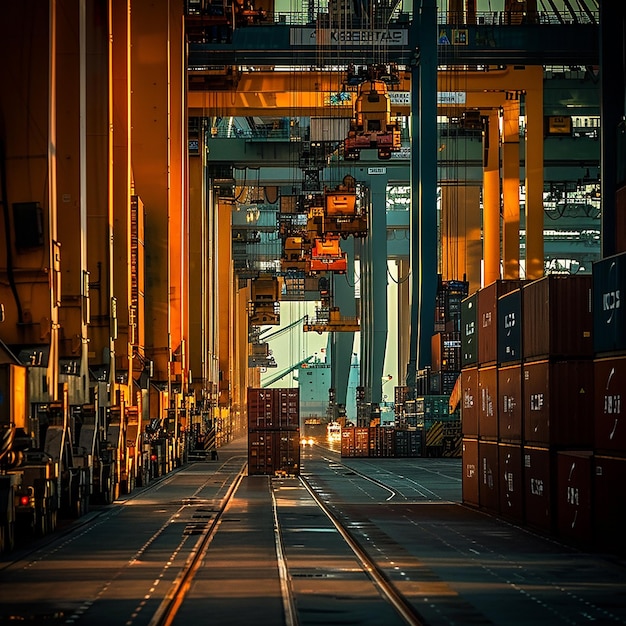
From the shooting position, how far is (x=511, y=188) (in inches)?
2514

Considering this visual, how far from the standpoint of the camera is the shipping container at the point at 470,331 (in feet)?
90.9

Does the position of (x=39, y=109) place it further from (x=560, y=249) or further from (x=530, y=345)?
(x=560, y=249)

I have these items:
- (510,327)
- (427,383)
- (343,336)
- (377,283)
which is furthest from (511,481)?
(343,336)

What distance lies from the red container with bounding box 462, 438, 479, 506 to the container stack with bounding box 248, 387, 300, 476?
1595 centimetres

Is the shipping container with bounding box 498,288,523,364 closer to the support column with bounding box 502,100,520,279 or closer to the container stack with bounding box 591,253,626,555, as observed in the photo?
the container stack with bounding box 591,253,626,555

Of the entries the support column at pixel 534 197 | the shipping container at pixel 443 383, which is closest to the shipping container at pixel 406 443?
the shipping container at pixel 443 383

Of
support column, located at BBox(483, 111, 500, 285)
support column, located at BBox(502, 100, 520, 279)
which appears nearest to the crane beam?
support column, located at BBox(502, 100, 520, 279)

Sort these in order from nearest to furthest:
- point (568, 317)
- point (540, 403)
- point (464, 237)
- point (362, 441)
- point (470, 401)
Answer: point (568, 317) < point (540, 403) < point (470, 401) < point (362, 441) < point (464, 237)

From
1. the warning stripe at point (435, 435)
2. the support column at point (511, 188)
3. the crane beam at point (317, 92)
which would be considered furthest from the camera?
the support column at point (511, 188)

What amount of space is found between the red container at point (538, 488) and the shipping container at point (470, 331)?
5.27 metres

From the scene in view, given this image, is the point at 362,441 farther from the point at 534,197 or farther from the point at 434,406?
the point at 534,197

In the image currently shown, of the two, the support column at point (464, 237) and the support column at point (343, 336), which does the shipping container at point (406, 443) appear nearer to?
the support column at point (464, 237)

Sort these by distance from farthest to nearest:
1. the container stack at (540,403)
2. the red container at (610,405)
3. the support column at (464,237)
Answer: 1. the support column at (464,237)
2. the container stack at (540,403)
3. the red container at (610,405)

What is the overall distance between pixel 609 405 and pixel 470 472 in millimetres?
10563
